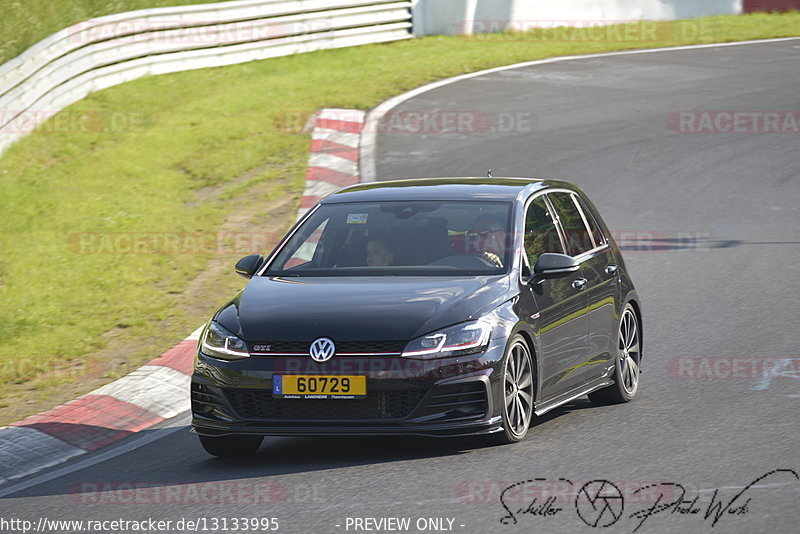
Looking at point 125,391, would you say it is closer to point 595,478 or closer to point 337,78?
point 595,478

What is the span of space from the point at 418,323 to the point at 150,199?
9441 mm

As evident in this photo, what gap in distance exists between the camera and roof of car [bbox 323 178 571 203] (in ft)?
28.1

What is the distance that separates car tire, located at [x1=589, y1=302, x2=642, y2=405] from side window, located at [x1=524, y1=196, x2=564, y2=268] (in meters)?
0.97

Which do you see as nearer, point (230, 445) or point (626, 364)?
point (230, 445)

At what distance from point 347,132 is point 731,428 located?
11.9 meters

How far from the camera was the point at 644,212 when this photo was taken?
15.4m

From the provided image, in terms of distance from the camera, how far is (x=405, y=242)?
8.24 m

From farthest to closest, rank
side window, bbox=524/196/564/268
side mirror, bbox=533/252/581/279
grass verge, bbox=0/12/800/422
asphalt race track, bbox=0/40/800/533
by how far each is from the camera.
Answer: grass verge, bbox=0/12/800/422 < side window, bbox=524/196/564/268 < side mirror, bbox=533/252/581/279 < asphalt race track, bbox=0/40/800/533

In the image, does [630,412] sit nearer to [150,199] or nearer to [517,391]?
[517,391]

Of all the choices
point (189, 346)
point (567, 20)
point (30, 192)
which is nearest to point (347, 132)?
point (30, 192)

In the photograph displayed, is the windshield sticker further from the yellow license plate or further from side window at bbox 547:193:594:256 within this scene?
the yellow license plate
